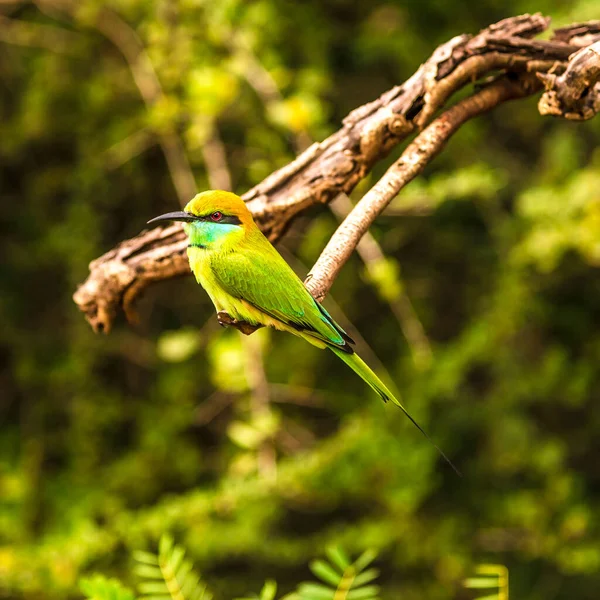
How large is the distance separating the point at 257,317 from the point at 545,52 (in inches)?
28.4

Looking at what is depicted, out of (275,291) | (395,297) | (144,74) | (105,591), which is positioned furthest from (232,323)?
(144,74)

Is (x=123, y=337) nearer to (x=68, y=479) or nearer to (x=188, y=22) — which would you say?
(x=68, y=479)

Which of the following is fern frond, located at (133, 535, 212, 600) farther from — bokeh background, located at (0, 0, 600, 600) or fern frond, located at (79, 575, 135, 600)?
bokeh background, located at (0, 0, 600, 600)

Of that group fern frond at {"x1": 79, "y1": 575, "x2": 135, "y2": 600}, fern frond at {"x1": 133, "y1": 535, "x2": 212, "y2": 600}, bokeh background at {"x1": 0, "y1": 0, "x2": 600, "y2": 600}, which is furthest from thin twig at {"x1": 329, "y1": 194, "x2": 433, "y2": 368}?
fern frond at {"x1": 79, "y1": 575, "x2": 135, "y2": 600}

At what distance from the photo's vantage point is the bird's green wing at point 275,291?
1.54m

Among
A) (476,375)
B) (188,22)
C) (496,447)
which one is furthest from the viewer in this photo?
(476,375)

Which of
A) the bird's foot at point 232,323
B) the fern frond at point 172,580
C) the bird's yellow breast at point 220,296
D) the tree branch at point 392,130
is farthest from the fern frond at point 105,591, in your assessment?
the tree branch at point 392,130

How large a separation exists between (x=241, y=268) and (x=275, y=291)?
98 millimetres

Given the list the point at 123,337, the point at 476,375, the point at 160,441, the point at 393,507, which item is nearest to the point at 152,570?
the point at 393,507

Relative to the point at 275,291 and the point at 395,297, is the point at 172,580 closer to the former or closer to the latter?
the point at 275,291

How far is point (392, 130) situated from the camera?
166 cm

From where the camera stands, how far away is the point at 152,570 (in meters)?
1.30

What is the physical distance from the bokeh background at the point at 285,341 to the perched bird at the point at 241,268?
48.1 inches

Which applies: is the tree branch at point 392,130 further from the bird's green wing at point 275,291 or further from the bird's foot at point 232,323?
the bird's foot at point 232,323
